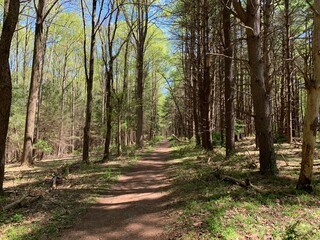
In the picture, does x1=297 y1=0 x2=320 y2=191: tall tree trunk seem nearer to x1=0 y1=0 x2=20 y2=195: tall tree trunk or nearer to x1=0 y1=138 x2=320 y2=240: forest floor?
x1=0 y1=138 x2=320 y2=240: forest floor

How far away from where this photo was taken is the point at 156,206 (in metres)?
6.44

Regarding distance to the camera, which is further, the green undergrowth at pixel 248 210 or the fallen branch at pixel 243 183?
the fallen branch at pixel 243 183

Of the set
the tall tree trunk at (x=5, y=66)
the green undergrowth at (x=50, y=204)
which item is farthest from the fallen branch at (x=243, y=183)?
the tall tree trunk at (x=5, y=66)

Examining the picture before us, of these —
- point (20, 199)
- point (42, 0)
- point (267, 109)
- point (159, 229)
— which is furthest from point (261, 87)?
point (42, 0)

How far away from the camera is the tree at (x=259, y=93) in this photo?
7.25 meters

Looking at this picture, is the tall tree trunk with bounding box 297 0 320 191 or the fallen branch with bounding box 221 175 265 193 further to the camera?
the fallen branch with bounding box 221 175 265 193

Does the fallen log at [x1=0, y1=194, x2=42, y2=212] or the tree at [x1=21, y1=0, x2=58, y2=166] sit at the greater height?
the tree at [x1=21, y1=0, x2=58, y2=166]

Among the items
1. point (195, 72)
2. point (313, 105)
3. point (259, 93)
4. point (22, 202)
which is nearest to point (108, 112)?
point (195, 72)

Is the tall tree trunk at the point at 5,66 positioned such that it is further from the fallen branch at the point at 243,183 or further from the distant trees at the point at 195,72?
the fallen branch at the point at 243,183

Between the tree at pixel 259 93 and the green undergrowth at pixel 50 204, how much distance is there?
4686 mm

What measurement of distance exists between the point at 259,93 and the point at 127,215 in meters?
4.66

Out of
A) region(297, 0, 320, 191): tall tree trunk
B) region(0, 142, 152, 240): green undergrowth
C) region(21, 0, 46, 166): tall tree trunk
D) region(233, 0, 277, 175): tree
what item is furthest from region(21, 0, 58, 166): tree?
region(297, 0, 320, 191): tall tree trunk

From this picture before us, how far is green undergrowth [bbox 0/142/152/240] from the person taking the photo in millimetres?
4910

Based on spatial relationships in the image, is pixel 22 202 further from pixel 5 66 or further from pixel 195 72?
pixel 195 72
